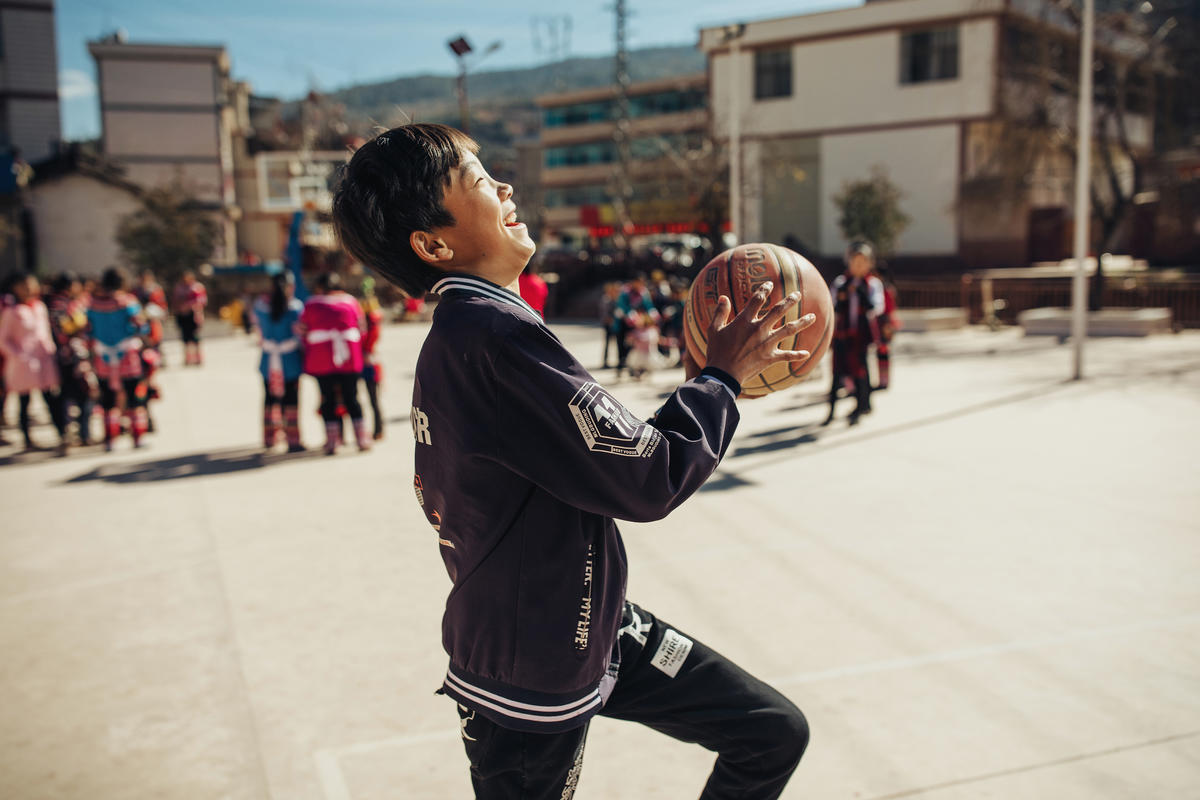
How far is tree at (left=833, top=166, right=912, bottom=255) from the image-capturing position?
30.4 meters

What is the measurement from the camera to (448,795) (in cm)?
319

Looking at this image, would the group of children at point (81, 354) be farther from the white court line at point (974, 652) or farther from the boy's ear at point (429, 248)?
the boy's ear at point (429, 248)

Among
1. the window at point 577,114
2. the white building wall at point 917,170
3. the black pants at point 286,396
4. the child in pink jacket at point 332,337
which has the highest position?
the window at point 577,114

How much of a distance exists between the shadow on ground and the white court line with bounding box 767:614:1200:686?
6549 millimetres

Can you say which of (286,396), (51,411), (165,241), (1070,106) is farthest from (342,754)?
(1070,106)

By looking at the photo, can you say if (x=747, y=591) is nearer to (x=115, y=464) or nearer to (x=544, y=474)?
(x=544, y=474)

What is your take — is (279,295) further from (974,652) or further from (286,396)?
(974,652)

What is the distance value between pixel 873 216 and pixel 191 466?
84.9ft

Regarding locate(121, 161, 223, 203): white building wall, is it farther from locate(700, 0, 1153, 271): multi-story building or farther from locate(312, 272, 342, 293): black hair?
locate(312, 272, 342, 293): black hair

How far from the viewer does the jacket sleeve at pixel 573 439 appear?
5.53ft

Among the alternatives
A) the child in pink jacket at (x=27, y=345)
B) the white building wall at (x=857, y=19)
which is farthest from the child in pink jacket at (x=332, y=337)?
the white building wall at (x=857, y=19)

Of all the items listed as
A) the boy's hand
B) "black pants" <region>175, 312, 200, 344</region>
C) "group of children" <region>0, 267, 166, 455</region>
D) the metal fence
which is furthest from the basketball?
the metal fence

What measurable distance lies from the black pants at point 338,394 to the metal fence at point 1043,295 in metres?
18.8

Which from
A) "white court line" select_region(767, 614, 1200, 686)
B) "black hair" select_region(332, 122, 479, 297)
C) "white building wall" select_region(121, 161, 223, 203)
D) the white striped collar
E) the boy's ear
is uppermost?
"white building wall" select_region(121, 161, 223, 203)
